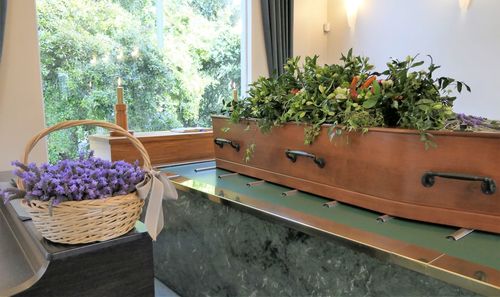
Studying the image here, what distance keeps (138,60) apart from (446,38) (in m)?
2.47

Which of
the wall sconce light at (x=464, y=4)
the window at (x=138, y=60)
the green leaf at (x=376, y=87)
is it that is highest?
the wall sconce light at (x=464, y=4)

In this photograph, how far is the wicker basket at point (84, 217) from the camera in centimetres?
77

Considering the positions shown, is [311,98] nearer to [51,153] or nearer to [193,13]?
[51,153]

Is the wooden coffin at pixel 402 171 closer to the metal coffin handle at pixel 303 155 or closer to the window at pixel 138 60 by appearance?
the metal coffin handle at pixel 303 155

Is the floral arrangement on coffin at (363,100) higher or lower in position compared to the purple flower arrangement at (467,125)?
higher

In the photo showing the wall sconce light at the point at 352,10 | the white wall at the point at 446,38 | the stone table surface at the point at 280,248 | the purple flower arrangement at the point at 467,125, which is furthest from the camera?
the wall sconce light at the point at 352,10

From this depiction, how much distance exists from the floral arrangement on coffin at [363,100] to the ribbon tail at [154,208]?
47 cm

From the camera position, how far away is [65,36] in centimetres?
240

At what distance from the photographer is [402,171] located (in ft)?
2.88

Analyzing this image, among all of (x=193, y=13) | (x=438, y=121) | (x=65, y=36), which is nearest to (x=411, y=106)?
(x=438, y=121)

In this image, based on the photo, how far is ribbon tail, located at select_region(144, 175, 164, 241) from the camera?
0.86m

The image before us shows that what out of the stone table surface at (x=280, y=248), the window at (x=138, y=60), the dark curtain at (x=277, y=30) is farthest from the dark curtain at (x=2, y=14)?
the dark curtain at (x=277, y=30)

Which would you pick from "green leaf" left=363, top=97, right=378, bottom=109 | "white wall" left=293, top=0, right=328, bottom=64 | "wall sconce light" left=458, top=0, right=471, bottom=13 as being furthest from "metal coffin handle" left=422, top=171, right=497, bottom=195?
"white wall" left=293, top=0, right=328, bottom=64

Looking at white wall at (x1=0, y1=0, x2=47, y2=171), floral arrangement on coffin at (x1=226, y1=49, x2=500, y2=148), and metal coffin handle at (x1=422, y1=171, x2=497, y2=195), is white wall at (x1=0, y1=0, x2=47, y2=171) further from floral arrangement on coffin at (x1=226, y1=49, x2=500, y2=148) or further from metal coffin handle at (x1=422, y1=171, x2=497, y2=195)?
metal coffin handle at (x1=422, y1=171, x2=497, y2=195)
